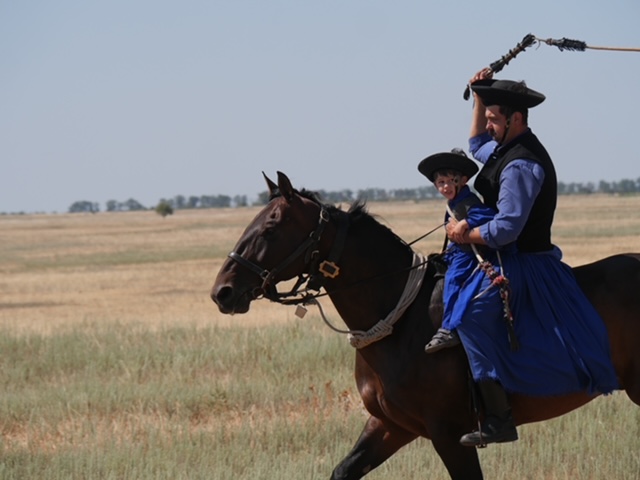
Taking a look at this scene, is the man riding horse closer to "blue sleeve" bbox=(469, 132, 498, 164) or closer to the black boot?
the black boot

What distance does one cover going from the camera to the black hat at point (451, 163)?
5898 mm

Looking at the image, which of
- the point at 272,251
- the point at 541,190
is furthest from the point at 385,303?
the point at 541,190

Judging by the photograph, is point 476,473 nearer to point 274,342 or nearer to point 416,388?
point 416,388

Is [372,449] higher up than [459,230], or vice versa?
[459,230]

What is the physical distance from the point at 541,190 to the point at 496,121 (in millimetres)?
484

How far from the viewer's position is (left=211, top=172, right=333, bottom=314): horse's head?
571 cm

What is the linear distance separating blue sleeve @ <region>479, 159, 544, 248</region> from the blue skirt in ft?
0.80

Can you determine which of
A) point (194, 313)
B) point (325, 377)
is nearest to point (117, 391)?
point (325, 377)

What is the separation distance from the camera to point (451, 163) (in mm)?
5906

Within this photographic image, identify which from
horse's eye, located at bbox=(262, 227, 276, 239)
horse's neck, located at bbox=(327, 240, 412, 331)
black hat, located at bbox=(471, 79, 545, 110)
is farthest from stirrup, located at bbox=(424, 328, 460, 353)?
black hat, located at bbox=(471, 79, 545, 110)

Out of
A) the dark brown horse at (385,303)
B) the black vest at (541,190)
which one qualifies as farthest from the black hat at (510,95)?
the dark brown horse at (385,303)

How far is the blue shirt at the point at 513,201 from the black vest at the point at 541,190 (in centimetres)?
8

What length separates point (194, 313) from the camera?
22.1 metres

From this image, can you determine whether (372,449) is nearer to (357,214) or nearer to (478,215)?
(357,214)
